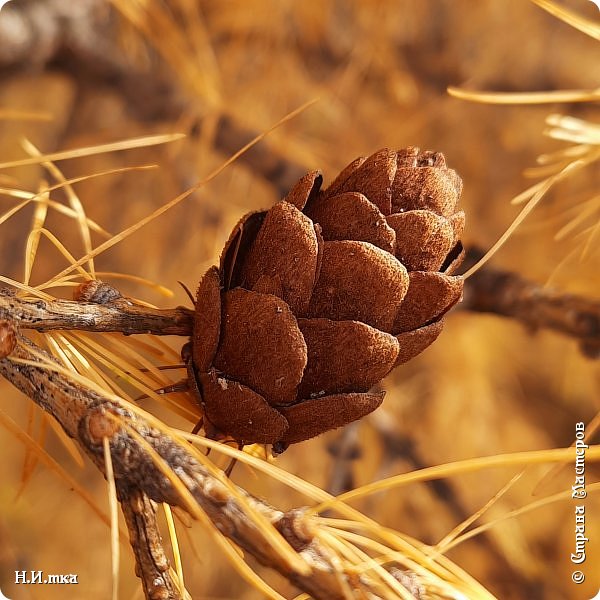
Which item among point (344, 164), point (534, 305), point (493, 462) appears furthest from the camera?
point (344, 164)

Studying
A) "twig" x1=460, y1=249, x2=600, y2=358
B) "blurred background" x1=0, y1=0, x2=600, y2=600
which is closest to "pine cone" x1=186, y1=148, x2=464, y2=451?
"twig" x1=460, y1=249, x2=600, y2=358

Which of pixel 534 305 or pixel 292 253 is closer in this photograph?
→ pixel 292 253

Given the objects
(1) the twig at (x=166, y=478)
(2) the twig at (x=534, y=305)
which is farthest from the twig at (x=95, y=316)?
(2) the twig at (x=534, y=305)

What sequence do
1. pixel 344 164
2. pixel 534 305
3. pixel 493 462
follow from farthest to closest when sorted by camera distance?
1. pixel 344 164
2. pixel 534 305
3. pixel 493 462

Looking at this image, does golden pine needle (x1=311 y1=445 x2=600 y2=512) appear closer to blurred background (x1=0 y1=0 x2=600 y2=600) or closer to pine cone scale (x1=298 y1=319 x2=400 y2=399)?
pine cone scale (x1=298 y1=319 x2=400 y2=399)


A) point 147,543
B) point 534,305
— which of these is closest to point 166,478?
point 147,543

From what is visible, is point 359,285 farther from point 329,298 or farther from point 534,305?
point 534,305

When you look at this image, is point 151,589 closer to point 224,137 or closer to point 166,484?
point 166,484
